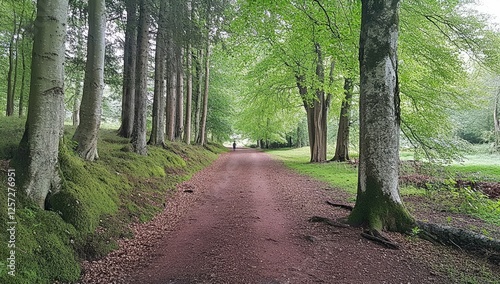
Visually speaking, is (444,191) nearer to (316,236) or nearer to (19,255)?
(316,236)

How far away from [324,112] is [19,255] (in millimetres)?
16938

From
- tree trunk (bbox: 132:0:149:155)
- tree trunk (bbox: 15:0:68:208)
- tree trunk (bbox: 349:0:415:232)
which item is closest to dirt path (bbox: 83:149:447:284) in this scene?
tree trunk (bbox: 349:0:415:232)

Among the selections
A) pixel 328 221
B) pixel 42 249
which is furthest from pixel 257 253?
pixel 42 249

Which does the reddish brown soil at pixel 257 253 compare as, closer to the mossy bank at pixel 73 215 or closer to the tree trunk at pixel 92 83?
the mossy bank at pixel 73 215

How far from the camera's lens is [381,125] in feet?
16.3

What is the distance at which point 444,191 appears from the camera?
8.23 meters

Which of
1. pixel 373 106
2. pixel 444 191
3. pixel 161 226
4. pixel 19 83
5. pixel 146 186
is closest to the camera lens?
pixel 373 106

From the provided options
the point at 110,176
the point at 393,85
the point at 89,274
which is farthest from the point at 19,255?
the point at 393,85

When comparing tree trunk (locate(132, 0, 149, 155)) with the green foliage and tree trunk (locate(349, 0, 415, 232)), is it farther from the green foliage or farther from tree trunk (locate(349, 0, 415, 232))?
tree trunk (locate(349, 0, 415, 232))

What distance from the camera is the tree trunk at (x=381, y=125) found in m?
4.92

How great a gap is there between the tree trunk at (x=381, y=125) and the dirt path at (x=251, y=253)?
63cm

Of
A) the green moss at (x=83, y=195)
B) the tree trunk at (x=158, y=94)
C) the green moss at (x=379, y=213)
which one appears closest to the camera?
the green moss at (x=83, y=195)

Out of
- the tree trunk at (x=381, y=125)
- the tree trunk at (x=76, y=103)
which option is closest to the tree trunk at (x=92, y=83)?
the tree trunk at (x=381, y=125)

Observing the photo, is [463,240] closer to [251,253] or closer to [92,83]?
[251,253]
